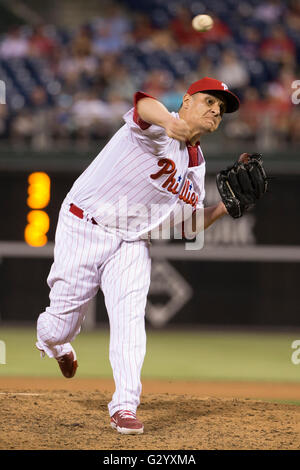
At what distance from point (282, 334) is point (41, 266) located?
296 cm

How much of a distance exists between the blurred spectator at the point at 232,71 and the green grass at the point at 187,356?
10.6 ft

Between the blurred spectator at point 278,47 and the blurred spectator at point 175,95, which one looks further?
the blurred spectator at point 278,47

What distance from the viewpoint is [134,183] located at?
4164mm

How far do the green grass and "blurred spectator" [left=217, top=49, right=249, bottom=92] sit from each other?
3.24 meters

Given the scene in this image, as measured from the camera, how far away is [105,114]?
30.5 ft

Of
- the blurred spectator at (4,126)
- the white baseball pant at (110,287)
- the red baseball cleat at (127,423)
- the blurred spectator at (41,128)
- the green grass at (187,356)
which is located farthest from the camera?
the blurred spectator at (4,126)

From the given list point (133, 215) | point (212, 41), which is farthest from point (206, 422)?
point (212, 41)

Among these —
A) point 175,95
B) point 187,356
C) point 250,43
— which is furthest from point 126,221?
point 250,43

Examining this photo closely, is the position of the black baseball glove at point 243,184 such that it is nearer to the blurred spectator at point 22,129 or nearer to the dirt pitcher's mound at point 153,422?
the dirt pitcher's mound at point 153,422

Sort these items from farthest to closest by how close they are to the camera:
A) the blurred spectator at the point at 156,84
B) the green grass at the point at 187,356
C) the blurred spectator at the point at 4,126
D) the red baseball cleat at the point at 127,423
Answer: the blurred spectator at the point at 156,84, the blurred spectator at the point at 4,126, the green grass at the point at 187,356, the red baseball cleat at the point at 127,423

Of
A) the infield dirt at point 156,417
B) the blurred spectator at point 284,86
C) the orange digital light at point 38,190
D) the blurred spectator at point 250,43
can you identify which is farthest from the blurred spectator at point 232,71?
the infield dirt at point 156,417

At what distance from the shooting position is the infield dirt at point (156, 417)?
152 inches

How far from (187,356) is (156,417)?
11.0 feet
